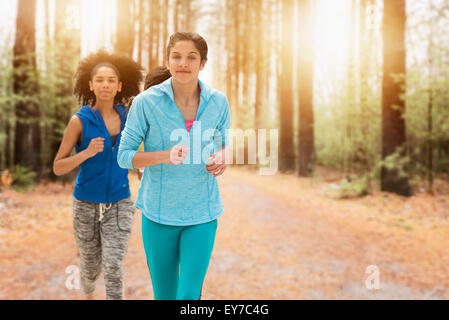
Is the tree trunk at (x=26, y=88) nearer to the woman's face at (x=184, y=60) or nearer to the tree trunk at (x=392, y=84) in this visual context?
the woman's face at (x=184, y=60)

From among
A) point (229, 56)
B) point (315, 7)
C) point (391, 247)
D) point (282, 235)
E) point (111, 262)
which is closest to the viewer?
point (111, 262)

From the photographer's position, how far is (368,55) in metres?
11.8

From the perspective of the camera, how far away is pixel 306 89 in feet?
53.6

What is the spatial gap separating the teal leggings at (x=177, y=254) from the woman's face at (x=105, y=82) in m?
1.11

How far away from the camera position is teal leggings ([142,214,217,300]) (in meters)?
2.03

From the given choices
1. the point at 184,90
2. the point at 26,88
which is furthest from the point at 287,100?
the point at 184,90

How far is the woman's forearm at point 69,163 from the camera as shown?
2.43m

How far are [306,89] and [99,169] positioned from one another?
14.6 m

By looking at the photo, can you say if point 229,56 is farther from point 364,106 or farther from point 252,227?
point 252,227

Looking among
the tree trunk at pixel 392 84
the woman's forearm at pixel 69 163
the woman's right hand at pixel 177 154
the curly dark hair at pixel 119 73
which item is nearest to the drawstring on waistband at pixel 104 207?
the woman's forearm at pixel 69 163

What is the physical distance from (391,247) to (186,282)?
5.63m

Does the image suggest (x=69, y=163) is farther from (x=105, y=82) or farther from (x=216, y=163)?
(x=216, y=163)

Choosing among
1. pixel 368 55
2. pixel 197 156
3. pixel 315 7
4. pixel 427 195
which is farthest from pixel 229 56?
pixel 197 156

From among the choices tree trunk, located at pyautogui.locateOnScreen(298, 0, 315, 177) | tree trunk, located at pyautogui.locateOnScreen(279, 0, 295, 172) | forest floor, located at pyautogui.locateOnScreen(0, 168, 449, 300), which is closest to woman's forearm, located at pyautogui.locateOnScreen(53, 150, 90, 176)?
forest floor, located at pyautogui.locateOnScreen(0, 168, 449, 300)
